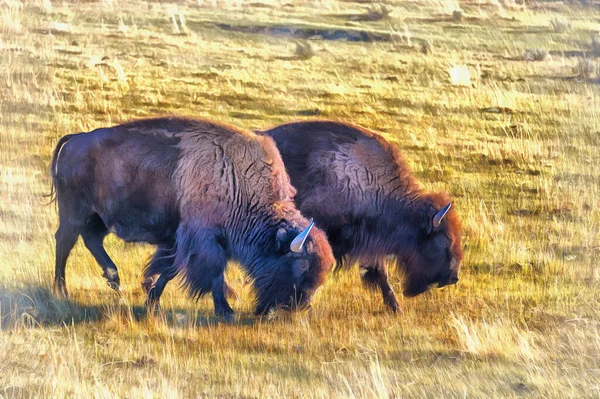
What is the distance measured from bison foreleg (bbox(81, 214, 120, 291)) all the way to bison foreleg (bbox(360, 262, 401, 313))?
97.5 inches

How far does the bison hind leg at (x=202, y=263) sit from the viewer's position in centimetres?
856

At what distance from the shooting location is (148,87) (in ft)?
64.4

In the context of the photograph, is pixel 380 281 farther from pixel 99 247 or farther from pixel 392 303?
Result: pixel 99 247

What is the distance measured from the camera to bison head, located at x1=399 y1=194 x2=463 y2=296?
960 cm

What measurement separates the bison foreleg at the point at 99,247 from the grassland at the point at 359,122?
198 millimetres

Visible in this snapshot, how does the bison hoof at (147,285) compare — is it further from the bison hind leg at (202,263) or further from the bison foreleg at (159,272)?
the bison hind leg at (202,263)

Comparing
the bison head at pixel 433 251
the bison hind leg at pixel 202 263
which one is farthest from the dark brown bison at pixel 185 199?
the bison head at pixel 433 251

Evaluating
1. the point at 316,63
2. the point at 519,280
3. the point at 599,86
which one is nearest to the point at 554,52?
the point at 599,86

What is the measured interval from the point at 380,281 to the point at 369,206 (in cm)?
77

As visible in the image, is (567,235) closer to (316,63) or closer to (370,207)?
(370,207)

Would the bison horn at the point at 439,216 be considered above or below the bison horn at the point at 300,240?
below

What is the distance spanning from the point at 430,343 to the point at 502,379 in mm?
900

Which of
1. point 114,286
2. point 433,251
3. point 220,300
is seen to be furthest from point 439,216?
point 114,286

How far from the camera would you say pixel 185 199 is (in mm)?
8758
